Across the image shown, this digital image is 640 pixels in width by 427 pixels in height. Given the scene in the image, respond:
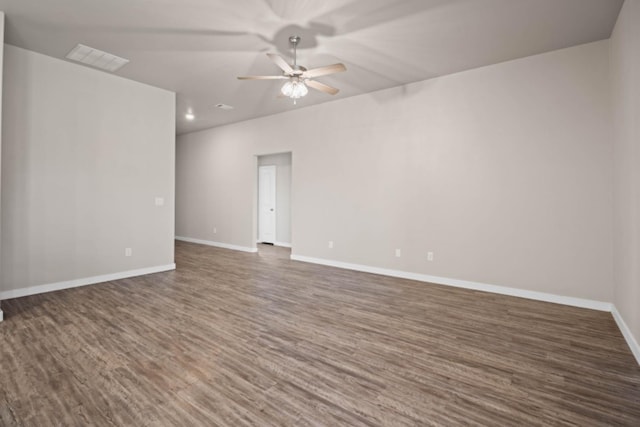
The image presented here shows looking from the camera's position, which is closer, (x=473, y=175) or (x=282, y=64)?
(x=282, y=64)

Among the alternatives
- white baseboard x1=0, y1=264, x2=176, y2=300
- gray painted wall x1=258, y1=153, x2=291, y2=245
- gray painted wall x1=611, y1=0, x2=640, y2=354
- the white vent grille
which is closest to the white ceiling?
gray painted wall x1=611, y1=0, x2=640, y2=354

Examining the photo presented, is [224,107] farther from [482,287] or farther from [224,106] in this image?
[482,287]

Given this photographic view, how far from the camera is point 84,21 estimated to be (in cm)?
319

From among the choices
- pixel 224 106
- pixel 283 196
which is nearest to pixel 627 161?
pixel 224 106

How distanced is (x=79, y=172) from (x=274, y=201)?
4548 mm

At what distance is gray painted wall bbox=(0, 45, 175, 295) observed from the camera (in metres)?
3.78

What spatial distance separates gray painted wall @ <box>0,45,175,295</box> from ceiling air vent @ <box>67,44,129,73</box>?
24 cm

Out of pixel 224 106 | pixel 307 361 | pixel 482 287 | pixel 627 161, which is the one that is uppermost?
pixel 224 106

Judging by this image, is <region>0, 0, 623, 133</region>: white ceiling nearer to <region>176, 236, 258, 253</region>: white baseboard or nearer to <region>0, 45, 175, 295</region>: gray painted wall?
<region>0, 45, 175, 295</region>: gray painted wall

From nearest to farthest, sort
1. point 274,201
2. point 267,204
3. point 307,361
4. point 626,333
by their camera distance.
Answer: point 307,361 < point 626,333 < point 274,201 < point 267,204

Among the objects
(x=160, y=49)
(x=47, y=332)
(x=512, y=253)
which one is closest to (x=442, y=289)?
(x=512, y=253)

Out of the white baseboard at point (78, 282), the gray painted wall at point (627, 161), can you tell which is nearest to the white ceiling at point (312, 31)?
the gray painted wall at point (627, 161)

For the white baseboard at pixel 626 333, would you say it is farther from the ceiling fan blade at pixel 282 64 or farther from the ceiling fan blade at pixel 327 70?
the ceiling fan blade at pixel 282 64

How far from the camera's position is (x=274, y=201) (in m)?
8.31
